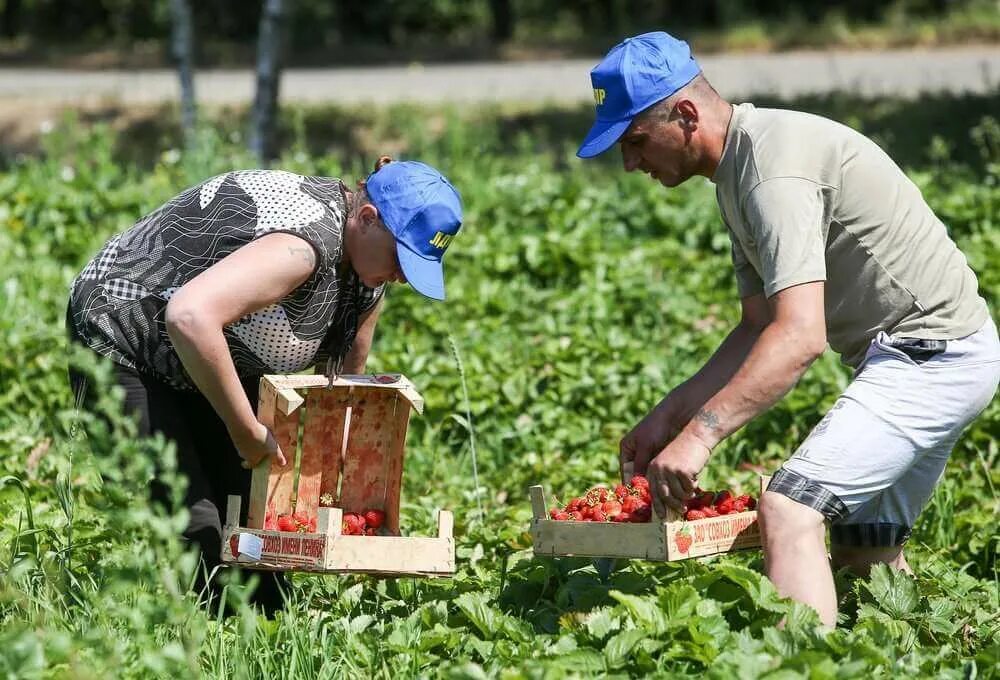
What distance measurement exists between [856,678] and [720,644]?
0.38 meters

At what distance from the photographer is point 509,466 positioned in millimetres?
5668

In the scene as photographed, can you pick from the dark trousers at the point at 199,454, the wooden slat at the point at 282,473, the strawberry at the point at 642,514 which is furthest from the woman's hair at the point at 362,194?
the strawberry at the point at 642,514

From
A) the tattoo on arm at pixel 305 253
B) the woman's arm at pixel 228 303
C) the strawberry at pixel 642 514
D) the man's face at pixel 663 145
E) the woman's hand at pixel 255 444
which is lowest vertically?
the strawberry at pixel 642 514

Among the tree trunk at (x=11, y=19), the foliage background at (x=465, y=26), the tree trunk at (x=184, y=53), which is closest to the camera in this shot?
the tree trunk at (x=184, y=53)

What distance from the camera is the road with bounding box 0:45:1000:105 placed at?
597 inches

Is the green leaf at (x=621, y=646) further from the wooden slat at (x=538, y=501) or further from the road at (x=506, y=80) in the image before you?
the road at (x=506, y=80)

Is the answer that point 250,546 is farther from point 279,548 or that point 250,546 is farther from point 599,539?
point 599,539

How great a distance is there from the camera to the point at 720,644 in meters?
3.26

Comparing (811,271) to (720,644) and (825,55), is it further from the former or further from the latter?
(825,55)

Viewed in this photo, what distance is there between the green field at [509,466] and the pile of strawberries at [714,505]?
18 centimetres

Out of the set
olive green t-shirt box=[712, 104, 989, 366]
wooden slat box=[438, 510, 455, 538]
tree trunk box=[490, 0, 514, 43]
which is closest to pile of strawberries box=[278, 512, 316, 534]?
wooden slat box=[438, 510, 455, 538]

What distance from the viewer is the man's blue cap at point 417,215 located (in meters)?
3.54

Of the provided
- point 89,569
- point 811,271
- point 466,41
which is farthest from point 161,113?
point 811,271

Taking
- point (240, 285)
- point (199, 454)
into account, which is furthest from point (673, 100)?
point (199, 454)
